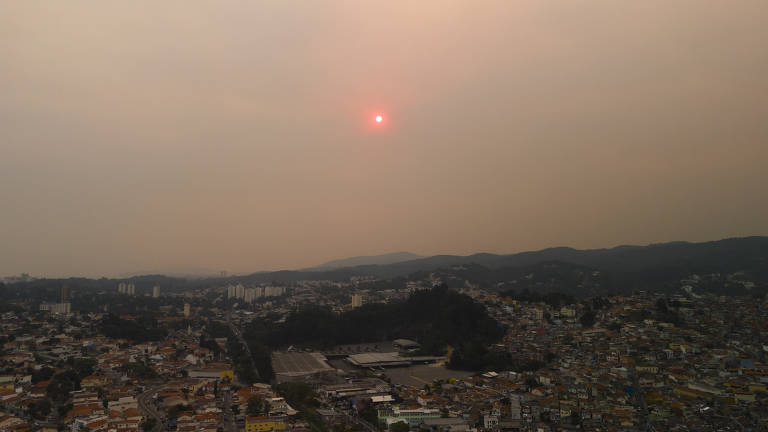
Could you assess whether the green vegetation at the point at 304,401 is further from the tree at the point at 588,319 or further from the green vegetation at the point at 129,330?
the green vegetation at the point at 129,330

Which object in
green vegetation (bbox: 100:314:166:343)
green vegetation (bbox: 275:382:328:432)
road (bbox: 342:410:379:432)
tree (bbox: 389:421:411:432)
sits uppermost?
green vegetation (bbox: 100:314:166:343)

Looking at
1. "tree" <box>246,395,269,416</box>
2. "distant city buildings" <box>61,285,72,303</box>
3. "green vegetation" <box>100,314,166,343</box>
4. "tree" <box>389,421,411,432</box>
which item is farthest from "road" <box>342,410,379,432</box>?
"distant city buildings" <box>61,285,72,303</box>

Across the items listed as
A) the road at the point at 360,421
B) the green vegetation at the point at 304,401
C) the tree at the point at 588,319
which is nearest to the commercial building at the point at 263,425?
the green vegetation at the point at 304,401

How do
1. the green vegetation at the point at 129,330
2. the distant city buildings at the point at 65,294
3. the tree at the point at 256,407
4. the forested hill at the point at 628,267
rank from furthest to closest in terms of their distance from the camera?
the distant city buildings at the point at 65,294, the forested hill at the point at 628,267, the green vegetation at the point at 129,330, the tree at the point at 256,407

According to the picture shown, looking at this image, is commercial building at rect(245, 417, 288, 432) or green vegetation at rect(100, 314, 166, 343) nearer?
commercial building at rect(245, 417, 288, 432)

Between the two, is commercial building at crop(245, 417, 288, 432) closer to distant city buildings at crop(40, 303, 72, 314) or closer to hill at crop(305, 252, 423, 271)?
distant city buildings at crop(40, 303, 72, 314)

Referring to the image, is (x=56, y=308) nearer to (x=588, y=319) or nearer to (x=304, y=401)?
(x=304, y=401)

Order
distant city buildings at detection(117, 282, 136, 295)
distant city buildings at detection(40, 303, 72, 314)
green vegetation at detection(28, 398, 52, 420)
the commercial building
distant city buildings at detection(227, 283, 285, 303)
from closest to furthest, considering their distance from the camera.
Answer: the commercial building, green vegetation at detection(28, 398, 52, 420), distant city buildings at detection(40, 303, 72, 314), distant city buildings at detection(227, 283, 285, 303), distant city buildings at detection(117, 282, 136, 295)

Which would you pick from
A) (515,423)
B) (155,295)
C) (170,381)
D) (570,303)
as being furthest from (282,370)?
(155,295)

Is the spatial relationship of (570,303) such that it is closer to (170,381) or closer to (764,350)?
(764,350)
